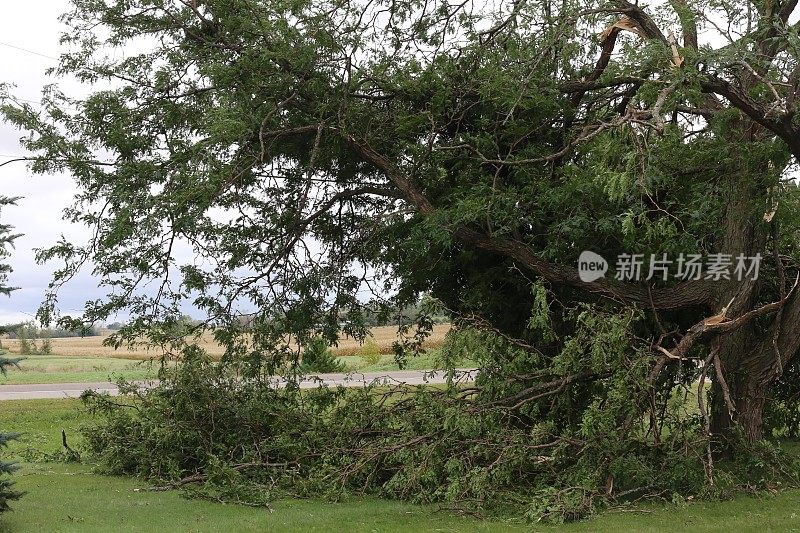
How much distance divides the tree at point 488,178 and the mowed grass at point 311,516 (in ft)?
3.44

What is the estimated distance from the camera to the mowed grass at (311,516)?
762 centimetres

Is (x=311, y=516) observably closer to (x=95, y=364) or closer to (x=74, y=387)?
(x=74, y=387)

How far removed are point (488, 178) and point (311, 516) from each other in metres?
4.89

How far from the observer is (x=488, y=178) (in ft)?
35.4

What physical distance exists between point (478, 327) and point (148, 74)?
5.76 m

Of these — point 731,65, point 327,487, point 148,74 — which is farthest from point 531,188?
point 148,74

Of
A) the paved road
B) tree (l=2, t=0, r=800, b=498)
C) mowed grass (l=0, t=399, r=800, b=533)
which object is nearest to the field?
the paved road

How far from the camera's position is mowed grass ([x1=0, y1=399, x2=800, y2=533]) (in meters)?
7.62

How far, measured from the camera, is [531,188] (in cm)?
1025

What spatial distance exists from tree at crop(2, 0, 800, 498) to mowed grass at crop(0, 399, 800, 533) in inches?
41.2

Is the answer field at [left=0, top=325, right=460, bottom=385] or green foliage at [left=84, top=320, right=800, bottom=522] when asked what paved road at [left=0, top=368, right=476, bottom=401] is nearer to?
field at [left=0, top=325, right=460, bottom=385]

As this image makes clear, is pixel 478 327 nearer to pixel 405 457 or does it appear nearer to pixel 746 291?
pixel 405 457

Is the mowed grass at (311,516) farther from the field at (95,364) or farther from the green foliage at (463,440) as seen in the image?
the field at (95,364)

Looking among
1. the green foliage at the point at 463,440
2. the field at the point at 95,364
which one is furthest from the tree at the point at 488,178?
the field at the point at 95,364
